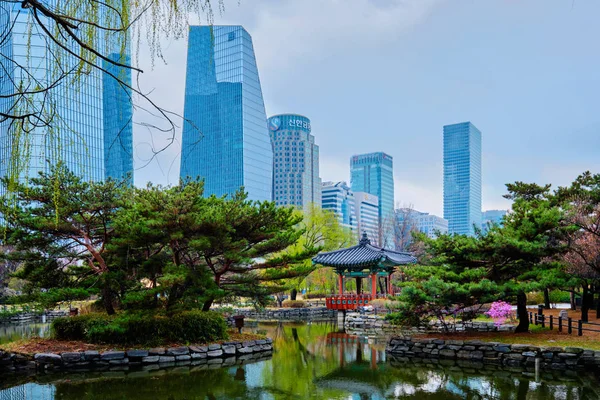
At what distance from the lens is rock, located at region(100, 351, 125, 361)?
10.9 metres

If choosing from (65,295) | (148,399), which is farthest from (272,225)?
(148,399)

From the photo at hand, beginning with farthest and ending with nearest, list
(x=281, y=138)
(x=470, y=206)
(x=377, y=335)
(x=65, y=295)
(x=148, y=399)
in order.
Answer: (x=470, y=206) → (x=281, y=138) → (x=377, y=335) → (x=65, y=295) → (x=148, y=399)

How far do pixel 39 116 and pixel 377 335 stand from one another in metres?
16.1

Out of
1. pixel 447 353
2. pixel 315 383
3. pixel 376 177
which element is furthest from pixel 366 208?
pixel 315 383

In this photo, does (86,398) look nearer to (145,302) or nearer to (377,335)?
(145,302)

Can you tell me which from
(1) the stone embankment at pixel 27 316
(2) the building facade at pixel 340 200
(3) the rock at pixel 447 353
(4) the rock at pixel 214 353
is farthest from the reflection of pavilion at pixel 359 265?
(2) the building facade at pixel 340 200

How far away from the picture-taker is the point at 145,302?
37.8 ft

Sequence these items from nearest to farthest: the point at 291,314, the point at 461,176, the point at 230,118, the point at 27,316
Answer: the point at 27,316, the point at 291,314, the point at 230,118, the point at 461,176

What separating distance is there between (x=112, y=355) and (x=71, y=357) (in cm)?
86

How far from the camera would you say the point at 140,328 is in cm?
1162

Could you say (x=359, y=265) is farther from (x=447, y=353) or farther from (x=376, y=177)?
(x=376, y=177)

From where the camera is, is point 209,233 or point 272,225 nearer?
point 209,233

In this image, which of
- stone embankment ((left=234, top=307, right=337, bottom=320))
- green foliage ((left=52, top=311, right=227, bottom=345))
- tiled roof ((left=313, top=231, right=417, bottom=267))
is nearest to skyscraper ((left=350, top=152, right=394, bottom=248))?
stone embankment ((left=234, top=307, right=337, bottom=320))

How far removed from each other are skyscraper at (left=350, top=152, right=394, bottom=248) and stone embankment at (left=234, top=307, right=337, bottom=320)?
100159 millimetres
